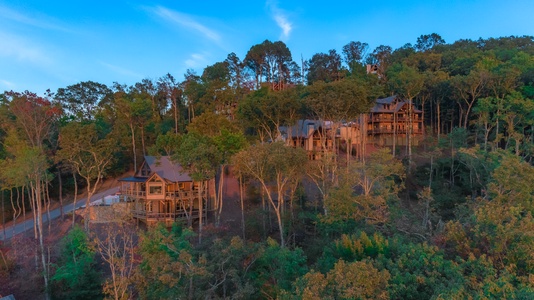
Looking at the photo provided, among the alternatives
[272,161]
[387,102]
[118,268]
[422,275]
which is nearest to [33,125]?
[118,268]

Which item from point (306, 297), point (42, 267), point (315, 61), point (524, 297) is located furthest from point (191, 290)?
point (315, 61)

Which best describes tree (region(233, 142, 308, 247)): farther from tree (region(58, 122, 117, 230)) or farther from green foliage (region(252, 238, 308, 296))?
tree (region(58, 122, 117, 230))

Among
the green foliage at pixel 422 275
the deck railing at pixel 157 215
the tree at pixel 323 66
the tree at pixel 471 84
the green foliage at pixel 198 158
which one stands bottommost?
the deck railing at pixel 157 215

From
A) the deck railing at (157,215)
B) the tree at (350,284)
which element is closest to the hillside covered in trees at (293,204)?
the tree at (350,284)

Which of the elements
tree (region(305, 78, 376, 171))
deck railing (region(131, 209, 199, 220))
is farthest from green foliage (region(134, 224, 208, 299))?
tree (region(305, 78, 376, 171))

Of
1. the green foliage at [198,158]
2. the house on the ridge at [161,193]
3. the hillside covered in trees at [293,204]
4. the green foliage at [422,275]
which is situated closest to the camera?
the green foliage at [422,275]

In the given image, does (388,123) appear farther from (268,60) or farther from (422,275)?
(422,275)

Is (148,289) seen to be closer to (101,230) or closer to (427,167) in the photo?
(101,230)

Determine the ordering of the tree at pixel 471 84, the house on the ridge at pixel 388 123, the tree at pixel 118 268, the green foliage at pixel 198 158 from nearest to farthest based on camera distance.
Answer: the tree at pixel 118 268 < the green foliage at pixel 198 158 < the tree at pixel 471 84 < the house on the ridge at pixel 388 123

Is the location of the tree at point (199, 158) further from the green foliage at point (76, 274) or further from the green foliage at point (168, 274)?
the green foliage at point (168, 274)
